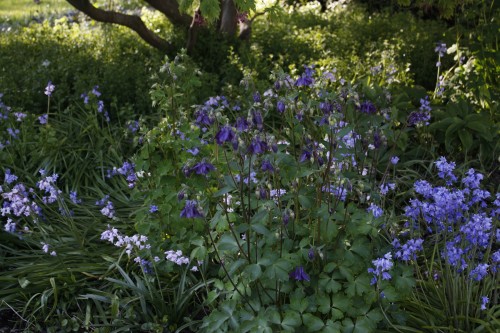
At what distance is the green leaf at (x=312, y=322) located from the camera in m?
2.72

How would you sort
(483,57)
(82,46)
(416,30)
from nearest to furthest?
(483,57) → (82,46) → (416,30)

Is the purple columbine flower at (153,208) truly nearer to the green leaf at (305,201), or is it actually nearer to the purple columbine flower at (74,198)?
the purple columbine flower at (74,198)

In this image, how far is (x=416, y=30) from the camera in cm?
739

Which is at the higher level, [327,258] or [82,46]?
[82,46]

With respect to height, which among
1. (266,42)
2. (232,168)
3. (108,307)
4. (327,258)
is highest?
(266,42)

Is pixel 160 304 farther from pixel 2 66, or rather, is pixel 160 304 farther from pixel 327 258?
pixel 2 66

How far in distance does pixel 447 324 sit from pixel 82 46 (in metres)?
4.89

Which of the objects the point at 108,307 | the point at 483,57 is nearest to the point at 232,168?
the point at 108,307

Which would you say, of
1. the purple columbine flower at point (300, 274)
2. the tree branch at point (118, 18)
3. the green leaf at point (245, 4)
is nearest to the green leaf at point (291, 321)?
the purple columbine flower at point (300, 274)

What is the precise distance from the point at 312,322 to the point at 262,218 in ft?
1.46

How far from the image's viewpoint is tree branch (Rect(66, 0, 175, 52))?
19.1 ft

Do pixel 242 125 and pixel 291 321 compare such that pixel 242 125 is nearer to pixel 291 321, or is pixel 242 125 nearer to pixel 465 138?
pixel 291 321

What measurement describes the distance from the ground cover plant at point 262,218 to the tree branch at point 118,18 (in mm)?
1028

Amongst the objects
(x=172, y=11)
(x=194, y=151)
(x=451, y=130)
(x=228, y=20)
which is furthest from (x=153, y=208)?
(x=228, y=20)
